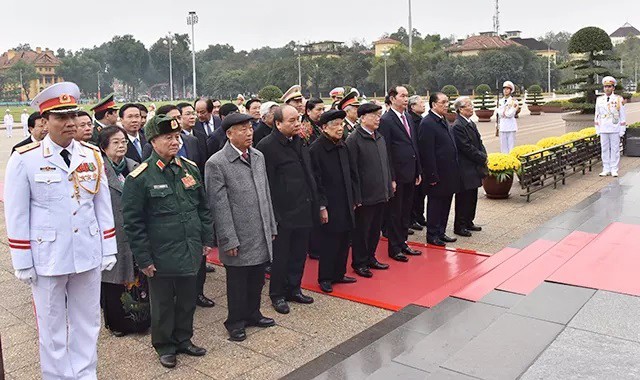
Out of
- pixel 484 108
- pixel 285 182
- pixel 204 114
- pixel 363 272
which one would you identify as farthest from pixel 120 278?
pixel 484 108

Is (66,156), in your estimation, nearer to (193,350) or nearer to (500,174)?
(193,350)

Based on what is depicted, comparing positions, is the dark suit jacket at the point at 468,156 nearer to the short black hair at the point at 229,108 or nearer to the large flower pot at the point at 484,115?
the short black hair at the point at 229,108

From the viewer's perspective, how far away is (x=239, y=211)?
4.14 metres

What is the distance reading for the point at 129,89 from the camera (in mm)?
102438

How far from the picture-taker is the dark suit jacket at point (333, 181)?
507 cm

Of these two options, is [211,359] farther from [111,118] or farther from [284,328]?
[111,118]

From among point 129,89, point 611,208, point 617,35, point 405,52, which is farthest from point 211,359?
point 617,35

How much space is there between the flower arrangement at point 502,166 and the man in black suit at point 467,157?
165cm

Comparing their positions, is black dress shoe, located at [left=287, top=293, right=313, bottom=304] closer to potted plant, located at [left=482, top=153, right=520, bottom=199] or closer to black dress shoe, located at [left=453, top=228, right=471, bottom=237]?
black dress shoe, located at [left=453, top=228, right=471, bottom=237]

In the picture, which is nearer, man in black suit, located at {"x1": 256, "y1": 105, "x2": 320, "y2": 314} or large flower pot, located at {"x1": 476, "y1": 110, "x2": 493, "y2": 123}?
man in black suit, located at {"x1": 256, "y1": 105, "x2": 320, "y2": 314}

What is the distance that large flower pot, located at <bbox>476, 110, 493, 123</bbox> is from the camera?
2747 cm

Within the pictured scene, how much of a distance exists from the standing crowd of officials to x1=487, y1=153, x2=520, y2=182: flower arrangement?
2338mm

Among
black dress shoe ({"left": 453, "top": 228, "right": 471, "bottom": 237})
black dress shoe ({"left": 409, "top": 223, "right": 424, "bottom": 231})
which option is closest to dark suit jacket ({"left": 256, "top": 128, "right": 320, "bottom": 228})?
black dress shoe ({"left": 453, "top": 228, "right": 471, "bottom": 237})

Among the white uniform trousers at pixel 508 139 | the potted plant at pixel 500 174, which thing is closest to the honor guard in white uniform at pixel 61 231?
the potted plant at pixel 500 174
